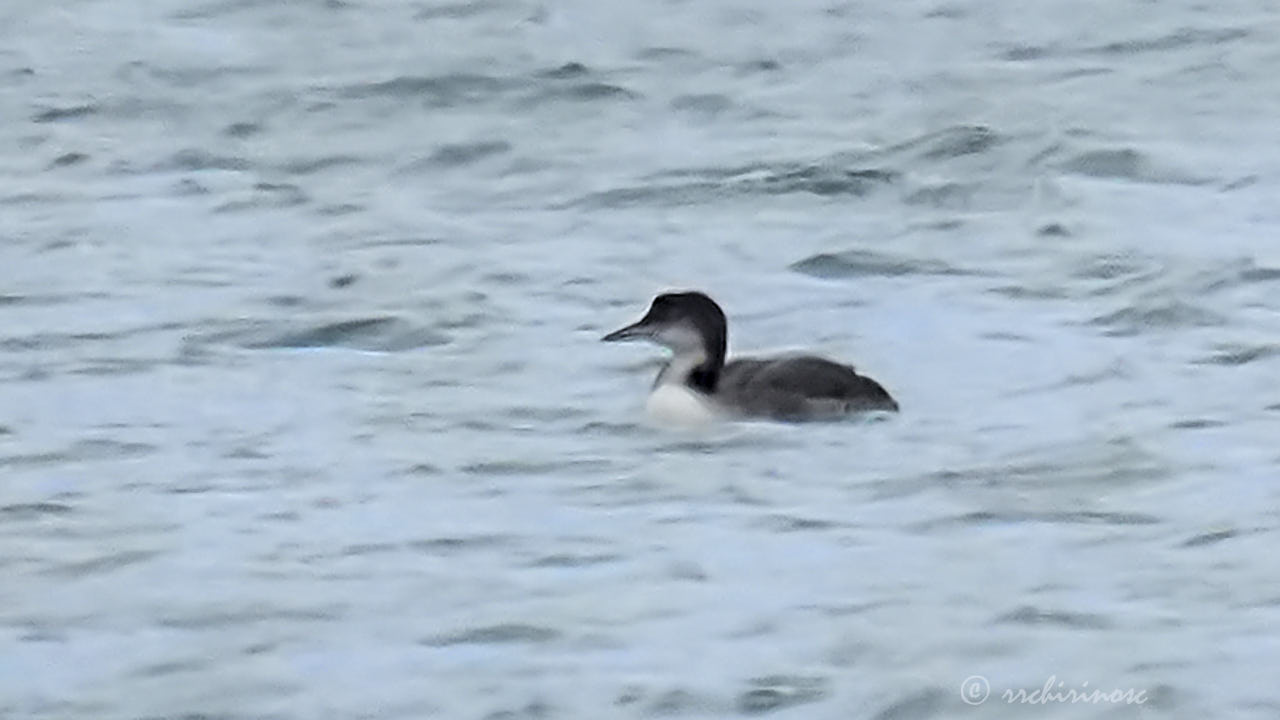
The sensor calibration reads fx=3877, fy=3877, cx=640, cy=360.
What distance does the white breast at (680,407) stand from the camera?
12461mm

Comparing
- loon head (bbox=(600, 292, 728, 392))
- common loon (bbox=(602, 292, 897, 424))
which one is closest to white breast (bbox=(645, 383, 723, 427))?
common loon (bbox=(602, 292, 897, 424))

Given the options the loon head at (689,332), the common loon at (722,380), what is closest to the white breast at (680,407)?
the common loon at (722,380)

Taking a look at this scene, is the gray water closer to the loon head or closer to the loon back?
the loon back

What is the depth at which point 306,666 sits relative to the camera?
9.72 m

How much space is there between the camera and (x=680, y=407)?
12492 millimetres

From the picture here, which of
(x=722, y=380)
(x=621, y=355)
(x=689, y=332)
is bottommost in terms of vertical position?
(x=621, y=355)

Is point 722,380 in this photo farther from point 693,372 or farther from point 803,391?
point 803,391

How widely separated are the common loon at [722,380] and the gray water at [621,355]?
0.10 meters

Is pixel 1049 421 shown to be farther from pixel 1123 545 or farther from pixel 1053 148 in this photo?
pixel 1053 148

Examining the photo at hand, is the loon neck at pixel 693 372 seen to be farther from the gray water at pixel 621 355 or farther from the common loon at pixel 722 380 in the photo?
the gray water at pixel 621 355

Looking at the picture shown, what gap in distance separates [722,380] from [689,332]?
233 mm

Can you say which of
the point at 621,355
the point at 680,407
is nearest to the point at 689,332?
the point at 680,407

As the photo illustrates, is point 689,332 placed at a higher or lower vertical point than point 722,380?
higher

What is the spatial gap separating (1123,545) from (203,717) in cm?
275
